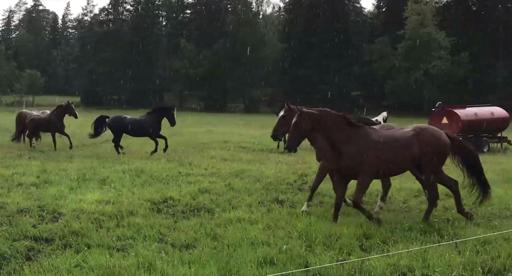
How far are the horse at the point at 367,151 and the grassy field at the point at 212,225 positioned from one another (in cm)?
59

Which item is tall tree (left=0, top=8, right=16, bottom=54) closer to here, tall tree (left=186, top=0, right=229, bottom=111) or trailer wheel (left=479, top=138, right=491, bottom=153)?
tall tree (left=186, top=0, right=229, bottom=111)

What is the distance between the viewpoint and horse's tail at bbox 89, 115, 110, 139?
18.3m

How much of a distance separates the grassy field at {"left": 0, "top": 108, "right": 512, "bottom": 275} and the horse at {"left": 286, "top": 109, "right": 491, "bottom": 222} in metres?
0.59

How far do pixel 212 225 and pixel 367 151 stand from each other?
2643 millimetres

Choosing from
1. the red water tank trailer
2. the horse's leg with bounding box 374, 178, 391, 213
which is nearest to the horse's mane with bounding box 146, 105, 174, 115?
the horse's leg with bounding box 374, 178, 391, 213

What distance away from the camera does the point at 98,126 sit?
1836cm

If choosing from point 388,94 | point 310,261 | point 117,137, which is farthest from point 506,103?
point 310,261

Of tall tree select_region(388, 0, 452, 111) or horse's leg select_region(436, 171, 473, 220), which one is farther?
tall tree select_region(388, 0, 452, 111)

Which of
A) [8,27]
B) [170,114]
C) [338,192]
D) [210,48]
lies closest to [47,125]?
[170,114]

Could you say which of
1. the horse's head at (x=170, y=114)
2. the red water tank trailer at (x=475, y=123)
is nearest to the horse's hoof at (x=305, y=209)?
the horse's head at (x=170, y=114)

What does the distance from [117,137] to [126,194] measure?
818 centimetres

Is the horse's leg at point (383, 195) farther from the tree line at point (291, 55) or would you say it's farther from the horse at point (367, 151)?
the tree line at point (291, 55)

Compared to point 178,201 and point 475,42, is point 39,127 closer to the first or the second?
point 178,201

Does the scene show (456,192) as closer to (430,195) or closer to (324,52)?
(430,195)
